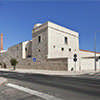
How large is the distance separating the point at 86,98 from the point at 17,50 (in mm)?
37904

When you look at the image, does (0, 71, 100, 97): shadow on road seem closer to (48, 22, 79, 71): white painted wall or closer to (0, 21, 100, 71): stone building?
(0, 21, 100, 71): stone building

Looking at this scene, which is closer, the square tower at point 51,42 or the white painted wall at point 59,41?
the square tower at point 51,42

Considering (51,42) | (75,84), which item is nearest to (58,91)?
(75,84)

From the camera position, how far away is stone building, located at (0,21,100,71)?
26.3 m

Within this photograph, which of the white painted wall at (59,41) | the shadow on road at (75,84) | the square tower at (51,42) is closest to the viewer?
the shadow on road at (75,84)

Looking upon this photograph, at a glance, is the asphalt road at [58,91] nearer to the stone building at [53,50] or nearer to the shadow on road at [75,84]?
the shadow on road at [75,84]

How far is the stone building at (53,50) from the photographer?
2628 centimetres

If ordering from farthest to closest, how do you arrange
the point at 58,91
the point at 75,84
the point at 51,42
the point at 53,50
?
the point at 53,50 < the point at 51,42 < the point at 75,84 < the point at 58,91

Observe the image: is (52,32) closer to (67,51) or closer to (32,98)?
(67,51)

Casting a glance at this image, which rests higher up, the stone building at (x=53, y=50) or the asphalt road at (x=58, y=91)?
the stone building at (x=53, y=50)

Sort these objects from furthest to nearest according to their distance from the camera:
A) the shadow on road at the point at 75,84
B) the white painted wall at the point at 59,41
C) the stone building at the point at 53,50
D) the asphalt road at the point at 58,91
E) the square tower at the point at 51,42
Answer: the white painted wall at the point at 59,41 → the square tower at the point at 51,42 → the stone building at the point at 53,50 → the shadow on road at the point at 75,84 → the asphalt road at the point at 58,91

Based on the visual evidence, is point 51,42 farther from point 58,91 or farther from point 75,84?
point 58,91

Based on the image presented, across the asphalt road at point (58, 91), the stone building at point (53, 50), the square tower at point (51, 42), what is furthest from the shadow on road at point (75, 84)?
the square tower at point (51, 42)

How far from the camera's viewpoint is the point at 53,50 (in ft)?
98.6
